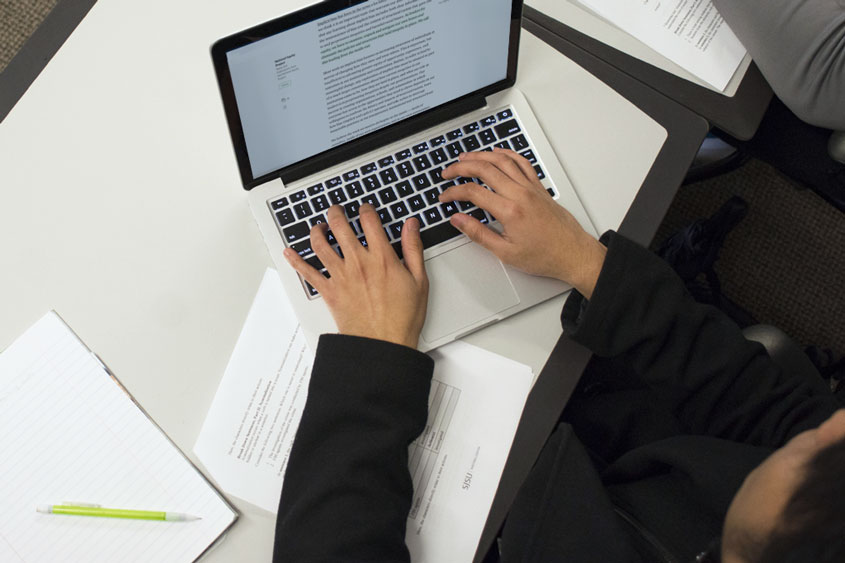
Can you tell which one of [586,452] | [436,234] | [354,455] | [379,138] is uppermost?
[379,138]

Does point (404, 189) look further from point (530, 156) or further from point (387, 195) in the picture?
point (530, 156)

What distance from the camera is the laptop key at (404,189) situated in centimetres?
66

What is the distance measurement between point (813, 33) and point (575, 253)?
38cm

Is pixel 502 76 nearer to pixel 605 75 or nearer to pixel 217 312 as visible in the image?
pixel 605 75

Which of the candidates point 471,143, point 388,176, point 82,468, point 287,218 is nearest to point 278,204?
point 287,218

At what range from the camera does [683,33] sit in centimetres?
75

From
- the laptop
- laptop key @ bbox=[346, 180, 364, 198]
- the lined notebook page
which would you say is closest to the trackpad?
the laptop

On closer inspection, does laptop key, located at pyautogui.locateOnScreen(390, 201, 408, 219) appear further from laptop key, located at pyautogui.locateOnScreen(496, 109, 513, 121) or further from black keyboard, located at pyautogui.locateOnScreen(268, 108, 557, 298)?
laptop key, located at pyautogui.locateOnScreen(496, 109, 513, 121)

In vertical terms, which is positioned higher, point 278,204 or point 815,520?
point 278,204

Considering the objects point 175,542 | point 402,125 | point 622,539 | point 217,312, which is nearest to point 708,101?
point 402,125

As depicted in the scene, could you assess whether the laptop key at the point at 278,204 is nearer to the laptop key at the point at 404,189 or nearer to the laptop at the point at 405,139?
the laptop at the point at 405,139

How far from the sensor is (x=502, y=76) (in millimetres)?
685

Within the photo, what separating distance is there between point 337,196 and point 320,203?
0.02 m

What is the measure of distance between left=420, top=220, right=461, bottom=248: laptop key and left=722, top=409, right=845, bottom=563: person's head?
14.6 inches
